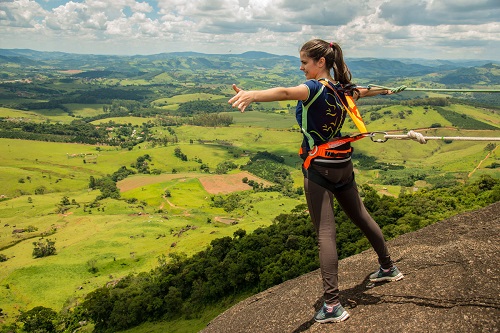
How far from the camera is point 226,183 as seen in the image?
151m

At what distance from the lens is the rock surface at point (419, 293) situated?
6207 millimetres

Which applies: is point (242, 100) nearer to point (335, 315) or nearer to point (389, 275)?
point (335, 315)

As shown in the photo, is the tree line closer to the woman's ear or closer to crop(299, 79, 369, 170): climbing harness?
crop(299, 79, 369, 170): climbing harness

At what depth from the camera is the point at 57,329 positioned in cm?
5903

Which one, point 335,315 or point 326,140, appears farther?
point 335,315

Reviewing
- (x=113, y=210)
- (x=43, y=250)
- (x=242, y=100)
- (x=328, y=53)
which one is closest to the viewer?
(x=242, y=100)

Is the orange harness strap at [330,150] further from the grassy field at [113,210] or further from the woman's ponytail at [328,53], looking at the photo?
the grassy field at [113,210]

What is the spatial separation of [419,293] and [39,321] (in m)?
65.4

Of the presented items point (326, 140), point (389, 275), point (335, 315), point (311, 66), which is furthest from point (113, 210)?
point (311, 66)

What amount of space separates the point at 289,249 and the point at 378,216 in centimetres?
1365

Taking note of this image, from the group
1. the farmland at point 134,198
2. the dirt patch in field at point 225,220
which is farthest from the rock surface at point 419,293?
the dirt patch in field at point 225,220

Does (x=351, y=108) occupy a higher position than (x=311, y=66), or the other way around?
(x=311, y=66)

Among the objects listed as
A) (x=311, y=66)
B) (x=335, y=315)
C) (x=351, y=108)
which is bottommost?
(x=335, y=315)

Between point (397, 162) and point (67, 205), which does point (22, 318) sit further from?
point (397, 162)
